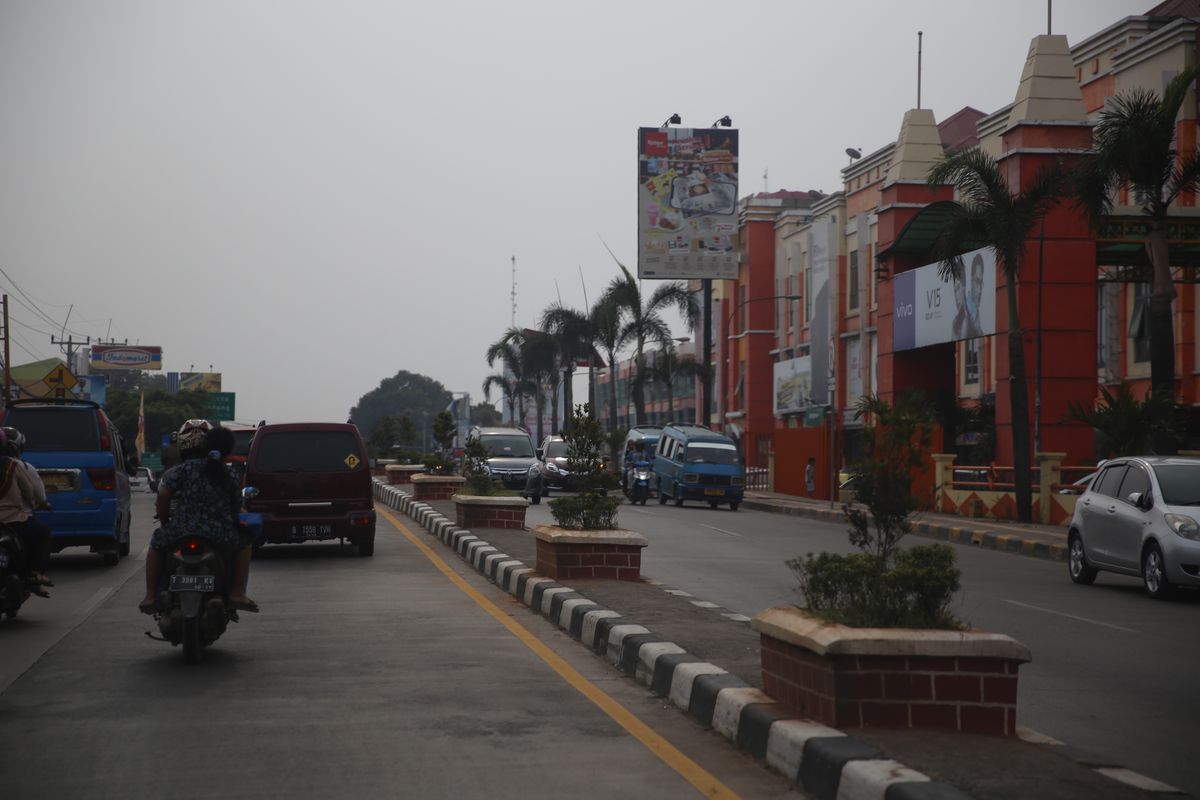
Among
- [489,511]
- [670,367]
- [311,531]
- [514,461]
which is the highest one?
[670,367]

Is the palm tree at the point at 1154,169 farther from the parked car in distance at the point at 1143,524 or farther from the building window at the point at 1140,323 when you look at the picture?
the building window at the point at 1140,323

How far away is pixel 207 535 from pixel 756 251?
202 feet

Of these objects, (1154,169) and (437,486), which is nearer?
(1154,169)

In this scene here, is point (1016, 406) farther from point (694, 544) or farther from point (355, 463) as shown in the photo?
point (355, 463)

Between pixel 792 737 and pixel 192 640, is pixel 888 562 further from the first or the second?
pixel 192 640

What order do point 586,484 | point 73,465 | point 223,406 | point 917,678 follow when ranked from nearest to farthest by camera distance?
point 917,678 → point 586,484 → point 73,465 → point 223,406

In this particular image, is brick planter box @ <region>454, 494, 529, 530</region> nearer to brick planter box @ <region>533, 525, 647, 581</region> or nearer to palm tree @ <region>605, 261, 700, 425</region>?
brick planter box @ <region>533, 525, 647, 581</region>

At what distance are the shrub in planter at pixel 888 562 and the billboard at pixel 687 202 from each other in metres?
42.2

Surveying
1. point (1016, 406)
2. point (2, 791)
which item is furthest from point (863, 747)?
point (1016, 406)

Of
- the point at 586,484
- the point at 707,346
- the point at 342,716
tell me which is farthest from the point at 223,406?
the point at 342,716

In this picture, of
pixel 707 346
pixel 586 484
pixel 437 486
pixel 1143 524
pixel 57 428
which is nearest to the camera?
pixel 586 484

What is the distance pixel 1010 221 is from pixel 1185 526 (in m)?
15.0

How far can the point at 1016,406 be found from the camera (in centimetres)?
3134

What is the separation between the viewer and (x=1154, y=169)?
25.0 meters
